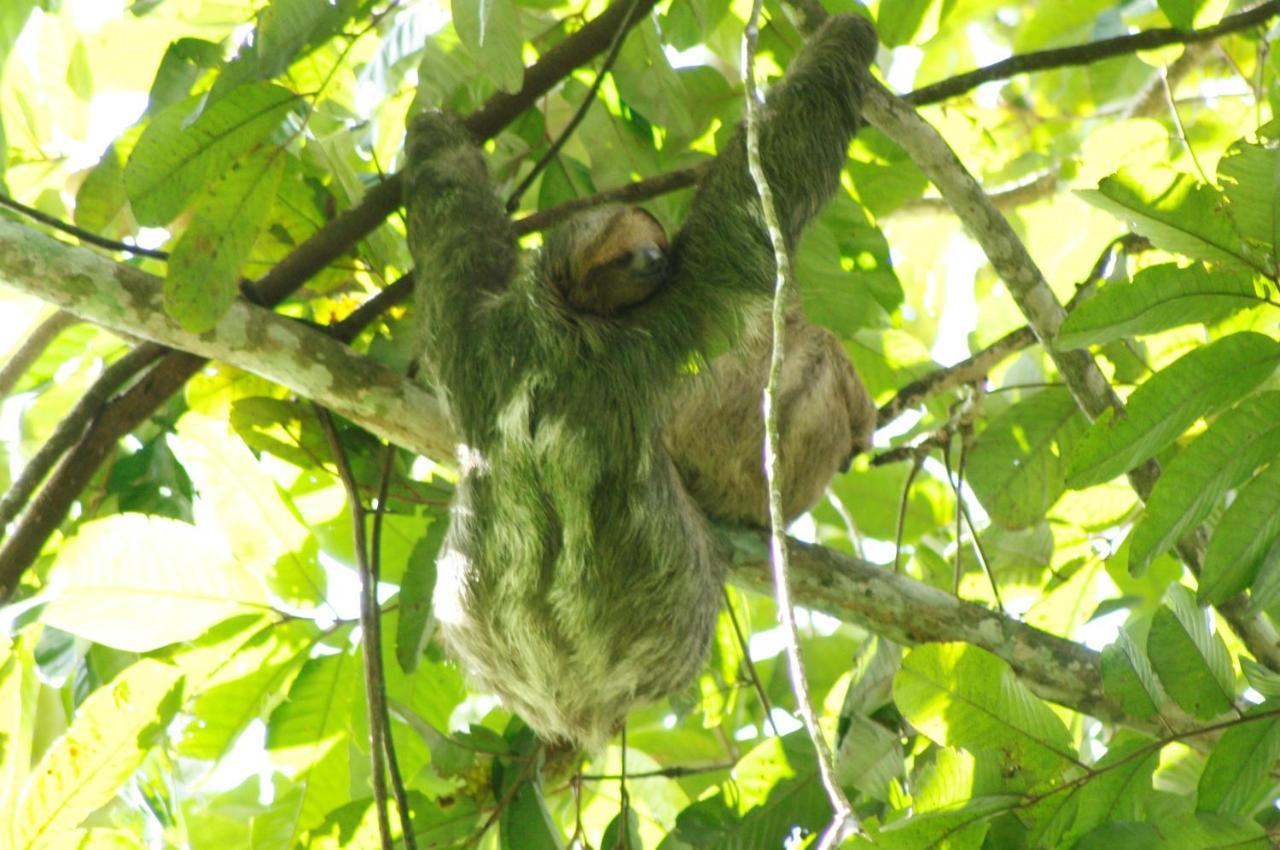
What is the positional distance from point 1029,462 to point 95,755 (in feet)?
10.7

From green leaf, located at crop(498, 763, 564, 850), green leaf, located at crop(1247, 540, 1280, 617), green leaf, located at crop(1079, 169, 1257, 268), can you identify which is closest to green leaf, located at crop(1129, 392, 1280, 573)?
green leaf, located at crop(1247, 540, 1280, 617)

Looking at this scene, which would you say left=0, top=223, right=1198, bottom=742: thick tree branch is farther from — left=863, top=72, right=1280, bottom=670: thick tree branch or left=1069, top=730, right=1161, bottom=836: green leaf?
left=1069, top=730, right=1161, bottom=836: green leaf

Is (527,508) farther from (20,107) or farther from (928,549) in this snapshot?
(20,107)

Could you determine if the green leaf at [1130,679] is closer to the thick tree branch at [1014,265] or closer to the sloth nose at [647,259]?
the thick tree branch at [1014,265]

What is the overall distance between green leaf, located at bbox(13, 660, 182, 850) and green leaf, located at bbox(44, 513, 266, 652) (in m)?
0.25

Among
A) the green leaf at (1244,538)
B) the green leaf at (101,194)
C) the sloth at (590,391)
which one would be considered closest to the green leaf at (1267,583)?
the green leaf at (1244,538)

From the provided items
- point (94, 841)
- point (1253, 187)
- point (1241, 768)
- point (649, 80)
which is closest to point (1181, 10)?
point (1253, 187)

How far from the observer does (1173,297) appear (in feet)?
10.1

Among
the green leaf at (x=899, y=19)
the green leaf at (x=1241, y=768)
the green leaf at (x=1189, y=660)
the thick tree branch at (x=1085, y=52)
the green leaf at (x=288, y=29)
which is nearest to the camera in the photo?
the green leaf at (x=1241, y=768)

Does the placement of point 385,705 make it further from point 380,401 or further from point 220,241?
point 220,241

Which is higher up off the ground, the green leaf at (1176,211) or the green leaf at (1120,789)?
the green leaf at (1176,211)

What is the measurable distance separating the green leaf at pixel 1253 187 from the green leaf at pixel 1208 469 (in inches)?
15.2

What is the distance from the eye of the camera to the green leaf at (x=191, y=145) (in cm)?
392

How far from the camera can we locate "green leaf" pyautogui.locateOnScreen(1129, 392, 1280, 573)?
313 centimetres
